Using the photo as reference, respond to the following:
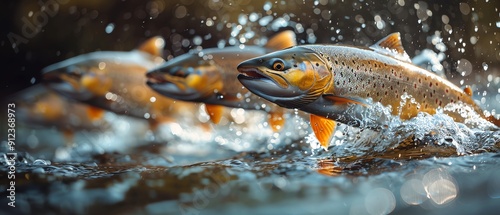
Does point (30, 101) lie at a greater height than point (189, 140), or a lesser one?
greater

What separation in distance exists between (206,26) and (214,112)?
45.2 inches

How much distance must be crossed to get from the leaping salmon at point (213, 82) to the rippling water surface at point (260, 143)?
0.12 metres

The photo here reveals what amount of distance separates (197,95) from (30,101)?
1.41 m

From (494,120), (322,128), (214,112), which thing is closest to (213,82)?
(214,112)

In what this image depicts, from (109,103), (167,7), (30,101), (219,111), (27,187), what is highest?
(167,7)

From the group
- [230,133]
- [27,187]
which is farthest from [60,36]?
[27,187]

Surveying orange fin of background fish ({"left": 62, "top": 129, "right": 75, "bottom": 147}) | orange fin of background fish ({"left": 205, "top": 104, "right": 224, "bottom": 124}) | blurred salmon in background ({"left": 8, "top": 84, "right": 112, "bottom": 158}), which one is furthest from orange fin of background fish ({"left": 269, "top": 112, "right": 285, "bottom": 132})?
blurred salmon in background ({"left": 8, "top": 84, "right": 112, "bottom": 158})

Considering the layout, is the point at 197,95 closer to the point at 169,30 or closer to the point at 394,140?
the point at 394,140

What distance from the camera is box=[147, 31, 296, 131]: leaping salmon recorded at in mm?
1485

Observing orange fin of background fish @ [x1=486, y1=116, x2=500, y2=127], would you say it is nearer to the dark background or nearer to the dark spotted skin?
the dark spotted skin

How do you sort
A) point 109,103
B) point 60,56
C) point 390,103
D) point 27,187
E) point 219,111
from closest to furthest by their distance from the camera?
1. point 27,187
2. point 390,103
3. point 219,111
4. point 109,103
5. point 60,56

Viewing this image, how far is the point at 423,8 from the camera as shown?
2.12 meters

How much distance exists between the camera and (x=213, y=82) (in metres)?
1.55

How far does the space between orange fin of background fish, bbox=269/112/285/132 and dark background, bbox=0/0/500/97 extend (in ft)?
1.42
